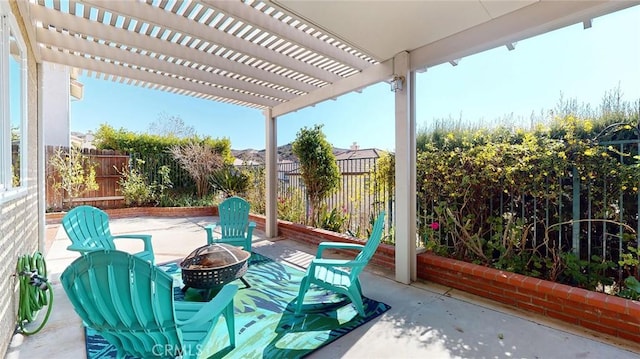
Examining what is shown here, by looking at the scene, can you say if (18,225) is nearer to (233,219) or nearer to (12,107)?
(12,107)

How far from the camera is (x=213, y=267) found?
2967 millimetres

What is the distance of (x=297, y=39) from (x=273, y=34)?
32cm

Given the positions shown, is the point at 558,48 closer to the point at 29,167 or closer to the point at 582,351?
the point at 582,351

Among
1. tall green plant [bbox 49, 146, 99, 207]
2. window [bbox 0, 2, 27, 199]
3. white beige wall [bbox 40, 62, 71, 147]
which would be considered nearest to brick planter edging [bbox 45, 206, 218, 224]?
tall green plant [bbox 49, 146, 99, 207]

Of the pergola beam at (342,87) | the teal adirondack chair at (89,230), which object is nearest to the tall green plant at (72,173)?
the teal adirondack chair at (89,230)

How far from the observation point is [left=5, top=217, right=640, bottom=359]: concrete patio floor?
7.64 ft

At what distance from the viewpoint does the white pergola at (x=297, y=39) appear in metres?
2.69

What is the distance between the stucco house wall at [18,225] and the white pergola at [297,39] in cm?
50

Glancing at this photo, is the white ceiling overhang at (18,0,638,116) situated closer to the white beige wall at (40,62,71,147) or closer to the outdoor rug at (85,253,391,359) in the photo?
the outdoor rug at (85,253,391,359)

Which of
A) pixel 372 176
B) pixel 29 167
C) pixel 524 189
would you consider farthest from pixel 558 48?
pixel 29 167

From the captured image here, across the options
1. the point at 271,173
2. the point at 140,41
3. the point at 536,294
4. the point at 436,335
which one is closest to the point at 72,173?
the point at 271,173

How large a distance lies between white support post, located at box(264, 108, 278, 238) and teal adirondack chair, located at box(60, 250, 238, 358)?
4654mm

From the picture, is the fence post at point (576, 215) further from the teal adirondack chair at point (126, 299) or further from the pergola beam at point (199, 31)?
the teal adirondack chair at point (126, 299)

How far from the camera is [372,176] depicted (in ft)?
17.0
